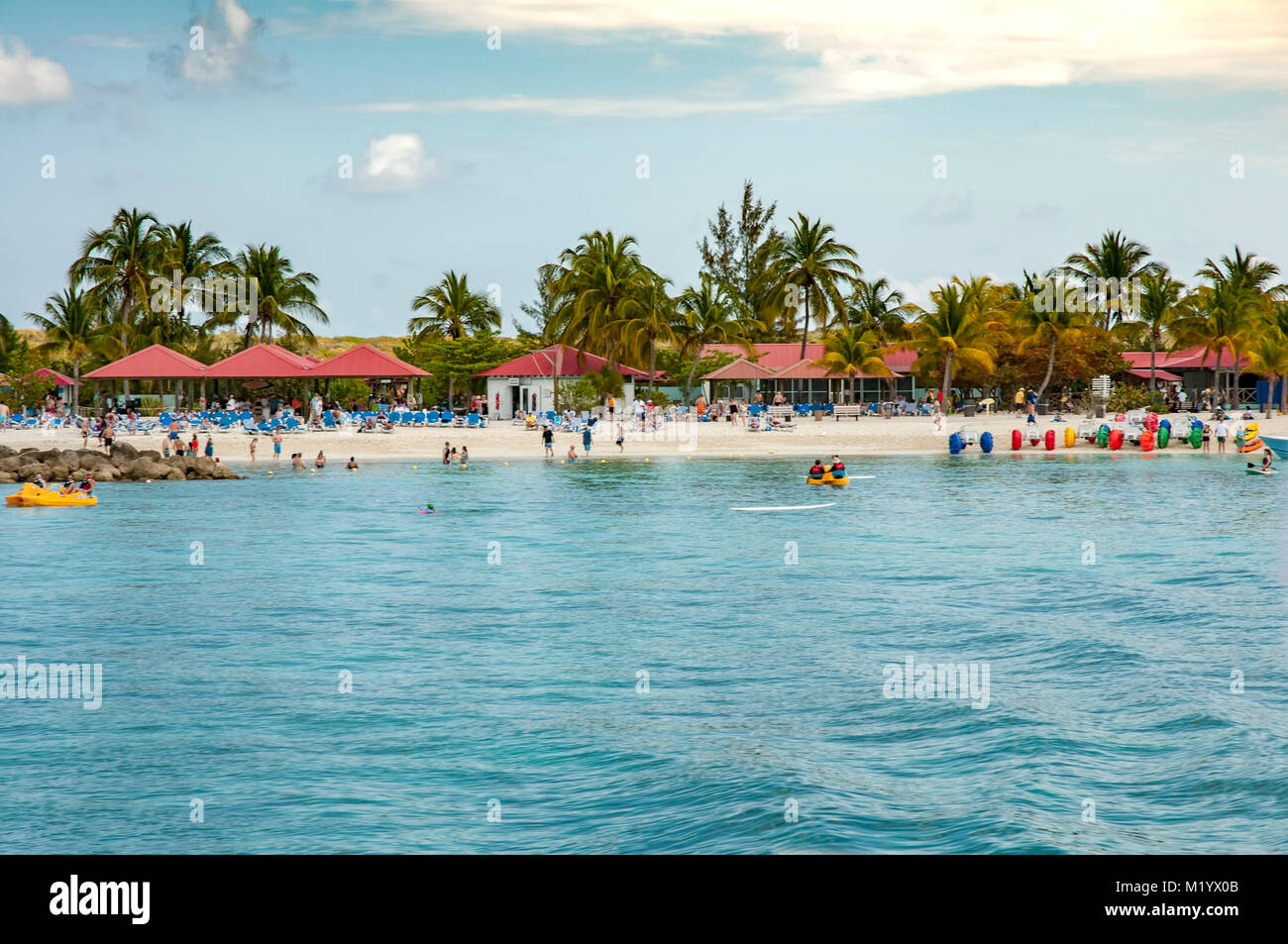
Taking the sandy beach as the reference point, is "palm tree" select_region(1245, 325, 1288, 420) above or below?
above

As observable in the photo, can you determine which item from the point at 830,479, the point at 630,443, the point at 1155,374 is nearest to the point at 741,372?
the point at 630,443

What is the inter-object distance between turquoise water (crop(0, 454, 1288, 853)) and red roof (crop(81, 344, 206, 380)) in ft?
62.8

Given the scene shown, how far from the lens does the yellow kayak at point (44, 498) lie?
33.0m

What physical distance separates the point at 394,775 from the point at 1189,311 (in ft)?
197

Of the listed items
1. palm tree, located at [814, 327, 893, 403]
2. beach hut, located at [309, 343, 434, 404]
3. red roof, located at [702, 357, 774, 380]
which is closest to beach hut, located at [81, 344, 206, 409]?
beach hut, located at [309, 343, 434, 404]

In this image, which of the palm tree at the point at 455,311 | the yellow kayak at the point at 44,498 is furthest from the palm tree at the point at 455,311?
the yellow kayak at the point at 44,498

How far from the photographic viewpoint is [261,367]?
4750 centimetres

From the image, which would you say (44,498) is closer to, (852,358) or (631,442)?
(631,442)

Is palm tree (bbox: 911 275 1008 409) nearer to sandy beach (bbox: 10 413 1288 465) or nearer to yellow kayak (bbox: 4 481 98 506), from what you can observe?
sandy beach (bbox: 10 413 1288 465)

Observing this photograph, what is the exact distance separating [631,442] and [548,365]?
6.97m

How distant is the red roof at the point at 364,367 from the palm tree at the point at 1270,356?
40.0 meters

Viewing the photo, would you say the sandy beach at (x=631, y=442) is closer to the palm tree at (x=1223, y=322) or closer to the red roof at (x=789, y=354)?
the palm tree at (x=1223, y=322)

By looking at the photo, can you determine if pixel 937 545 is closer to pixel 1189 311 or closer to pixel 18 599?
pixel 18 599

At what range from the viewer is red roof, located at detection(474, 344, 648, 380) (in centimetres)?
5438
